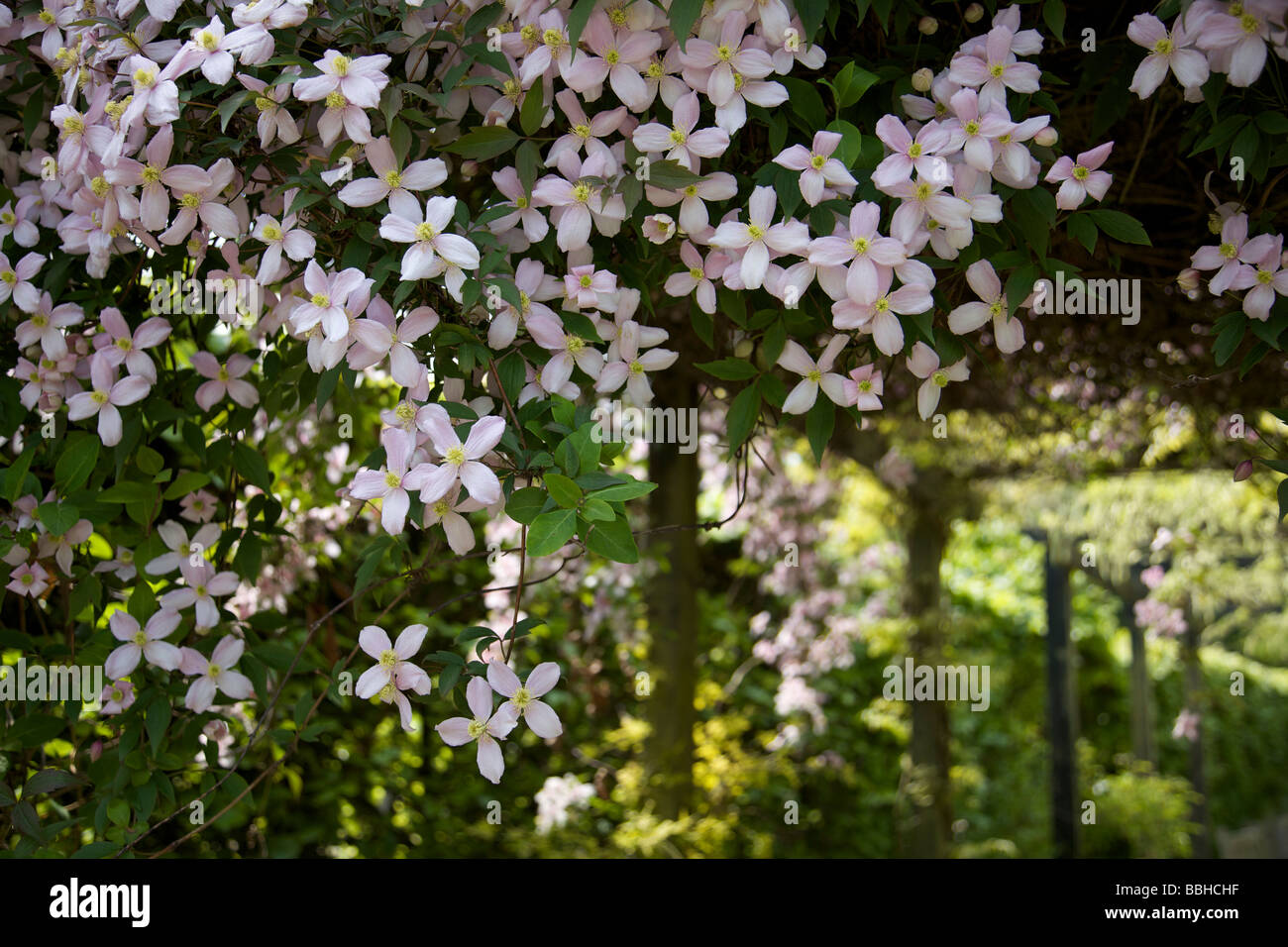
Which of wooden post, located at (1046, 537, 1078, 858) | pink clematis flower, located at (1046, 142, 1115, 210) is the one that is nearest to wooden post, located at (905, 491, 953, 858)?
wooden post, located at (1046, 537, 1078, 858)

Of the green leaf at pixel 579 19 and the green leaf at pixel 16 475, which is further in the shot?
the green leaf at pixel 16 475

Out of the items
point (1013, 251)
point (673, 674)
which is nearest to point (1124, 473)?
point (673, 674)

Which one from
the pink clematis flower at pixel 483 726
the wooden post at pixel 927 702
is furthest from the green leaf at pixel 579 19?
the wooden post at pixel 927 702

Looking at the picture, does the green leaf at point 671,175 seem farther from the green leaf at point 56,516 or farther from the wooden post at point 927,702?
the wooden post at point 927,702

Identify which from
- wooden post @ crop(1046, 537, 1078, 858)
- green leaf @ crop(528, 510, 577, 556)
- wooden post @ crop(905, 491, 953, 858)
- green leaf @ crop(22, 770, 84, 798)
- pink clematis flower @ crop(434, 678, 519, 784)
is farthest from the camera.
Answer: wooden post @ crop(1046, 537, 1078, 858)

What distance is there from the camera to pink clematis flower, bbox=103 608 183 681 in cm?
114

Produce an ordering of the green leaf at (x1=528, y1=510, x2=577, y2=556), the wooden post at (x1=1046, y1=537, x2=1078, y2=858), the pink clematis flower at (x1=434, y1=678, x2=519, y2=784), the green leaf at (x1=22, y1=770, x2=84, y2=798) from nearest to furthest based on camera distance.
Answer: the green leaf at (x1=528, y1=510, x2=577, y2=556), the pink clematis flower at (x1=434, y1=678, x2=519, y2=784), the green leaf at (x1=22, y1=770, x2=84, y2=798), the wooden post at (x1=1046, y1=537, x2=1078, y2=858)

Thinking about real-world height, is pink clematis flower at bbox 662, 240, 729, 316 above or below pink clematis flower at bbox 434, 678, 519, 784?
above

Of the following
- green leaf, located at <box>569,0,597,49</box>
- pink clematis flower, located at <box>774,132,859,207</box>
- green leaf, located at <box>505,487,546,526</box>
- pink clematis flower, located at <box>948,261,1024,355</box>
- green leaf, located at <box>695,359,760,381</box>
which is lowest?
green leaf, located at <box>505,487,546,526</box>

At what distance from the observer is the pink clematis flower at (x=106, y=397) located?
3.55ft

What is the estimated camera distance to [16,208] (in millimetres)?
1113

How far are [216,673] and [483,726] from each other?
0.45 m

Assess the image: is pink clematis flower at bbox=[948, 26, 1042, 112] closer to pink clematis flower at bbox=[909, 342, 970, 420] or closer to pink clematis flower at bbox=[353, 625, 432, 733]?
pink clematis flower at bbox=[909, 342, 970, 420]

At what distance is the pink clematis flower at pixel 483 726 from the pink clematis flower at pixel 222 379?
0.51 metres
